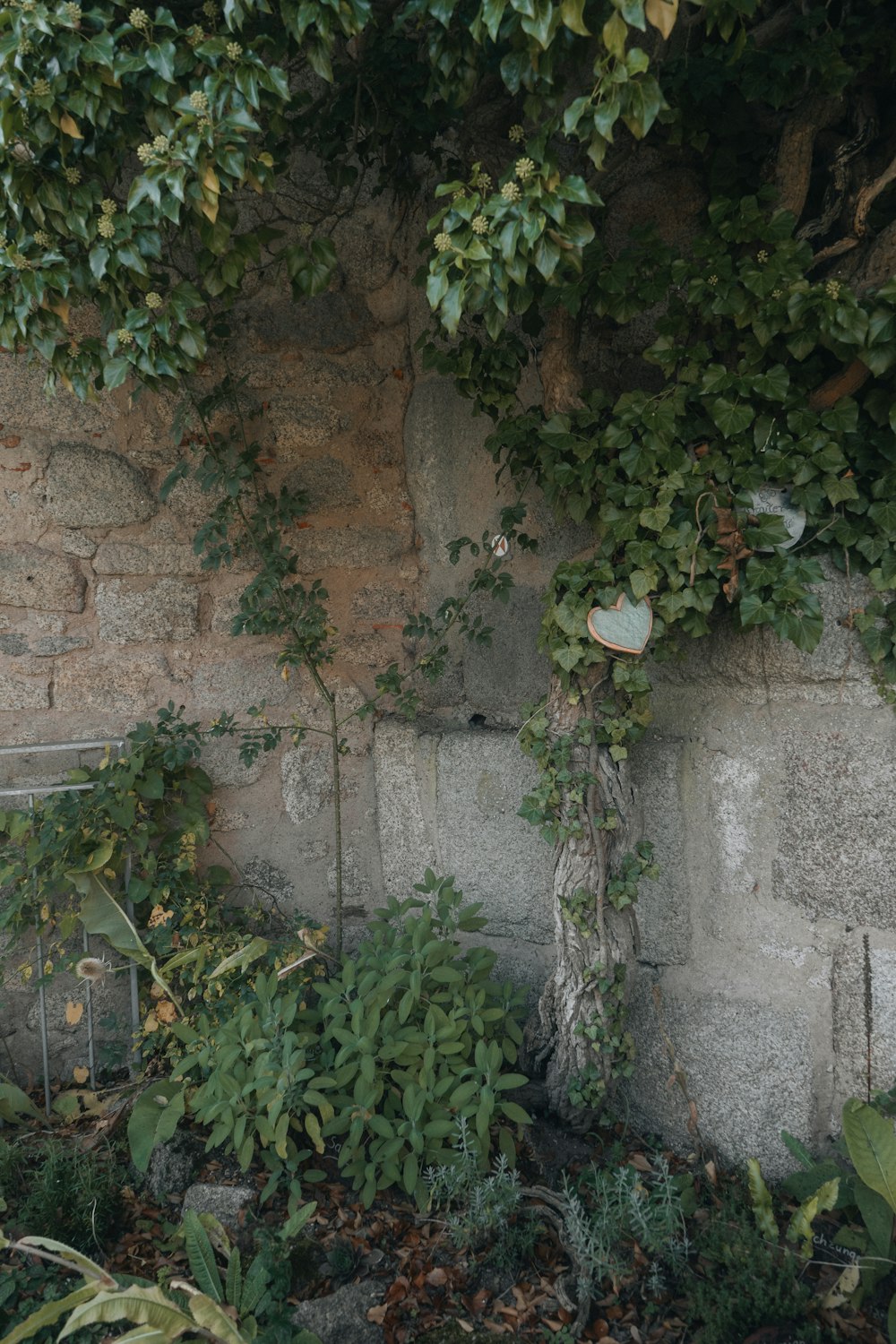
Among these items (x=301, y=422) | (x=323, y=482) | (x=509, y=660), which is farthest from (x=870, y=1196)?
(x=301, y=422)

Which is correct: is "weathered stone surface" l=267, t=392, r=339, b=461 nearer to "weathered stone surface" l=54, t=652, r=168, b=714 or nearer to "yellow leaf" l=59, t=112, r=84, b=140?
"weathered stone surface" l=54, t=652, r=168, b=714

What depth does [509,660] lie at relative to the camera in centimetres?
281

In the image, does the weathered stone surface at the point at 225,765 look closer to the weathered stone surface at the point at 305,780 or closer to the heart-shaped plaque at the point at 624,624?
the weathered stone surface at the point at 305,780

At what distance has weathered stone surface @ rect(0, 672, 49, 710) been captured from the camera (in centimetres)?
288

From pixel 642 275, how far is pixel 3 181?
4.35ft

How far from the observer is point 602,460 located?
7.30 ft

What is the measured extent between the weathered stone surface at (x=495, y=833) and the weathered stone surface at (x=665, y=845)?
1.11 feet

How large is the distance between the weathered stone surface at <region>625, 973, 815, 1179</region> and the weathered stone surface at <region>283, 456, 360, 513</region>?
65.6 inches

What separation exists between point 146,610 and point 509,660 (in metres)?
1.14

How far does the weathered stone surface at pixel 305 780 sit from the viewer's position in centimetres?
305

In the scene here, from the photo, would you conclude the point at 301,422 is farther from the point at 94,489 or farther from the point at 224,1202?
the point at 224,1202

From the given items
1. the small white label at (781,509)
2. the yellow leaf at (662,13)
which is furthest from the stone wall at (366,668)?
the yellow leaf at (662,13)

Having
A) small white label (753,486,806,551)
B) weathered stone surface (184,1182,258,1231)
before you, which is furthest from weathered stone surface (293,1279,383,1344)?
small white label (753,486,806,551)

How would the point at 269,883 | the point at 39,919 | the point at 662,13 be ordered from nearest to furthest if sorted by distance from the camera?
the point at 662,13
the point at 39,919
the point at 269,883
